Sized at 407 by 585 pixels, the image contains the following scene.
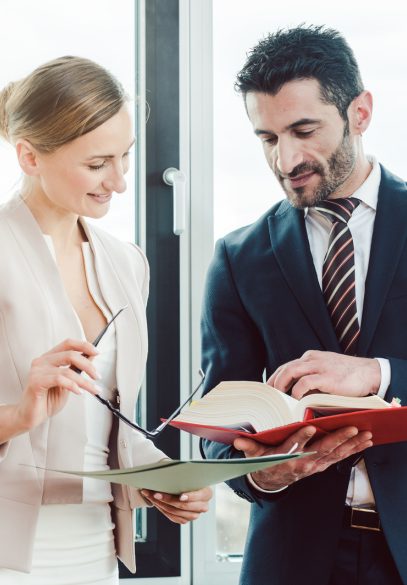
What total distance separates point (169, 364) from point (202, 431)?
1.04 metres

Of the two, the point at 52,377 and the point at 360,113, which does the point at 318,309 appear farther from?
the point at 52,377

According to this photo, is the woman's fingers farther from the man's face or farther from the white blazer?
Result: the man's face

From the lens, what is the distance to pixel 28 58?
2.36 metres

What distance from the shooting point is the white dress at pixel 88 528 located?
145 centimetres

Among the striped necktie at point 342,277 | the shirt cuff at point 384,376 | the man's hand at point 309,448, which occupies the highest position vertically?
the striped necktie at point 342,277

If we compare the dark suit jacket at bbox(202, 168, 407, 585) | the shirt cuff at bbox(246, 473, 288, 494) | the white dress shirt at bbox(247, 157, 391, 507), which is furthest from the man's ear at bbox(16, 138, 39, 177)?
the shirt cuff at bbox(246, 473, 288, 494)

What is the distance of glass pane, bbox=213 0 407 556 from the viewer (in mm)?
2541

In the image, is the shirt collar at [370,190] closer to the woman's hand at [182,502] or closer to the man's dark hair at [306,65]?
the man's dark hair at [306,65]

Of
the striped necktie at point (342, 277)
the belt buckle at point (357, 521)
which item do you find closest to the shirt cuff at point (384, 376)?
the striped necktie at point (342, 277)

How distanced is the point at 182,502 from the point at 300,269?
530mm

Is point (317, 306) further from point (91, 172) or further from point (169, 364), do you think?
point (169, 364)

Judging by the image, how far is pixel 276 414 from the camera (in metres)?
1.36

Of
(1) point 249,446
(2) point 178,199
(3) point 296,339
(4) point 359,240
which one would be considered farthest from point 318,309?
(2) point 178,199

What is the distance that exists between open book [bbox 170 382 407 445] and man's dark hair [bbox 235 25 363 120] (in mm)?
715
